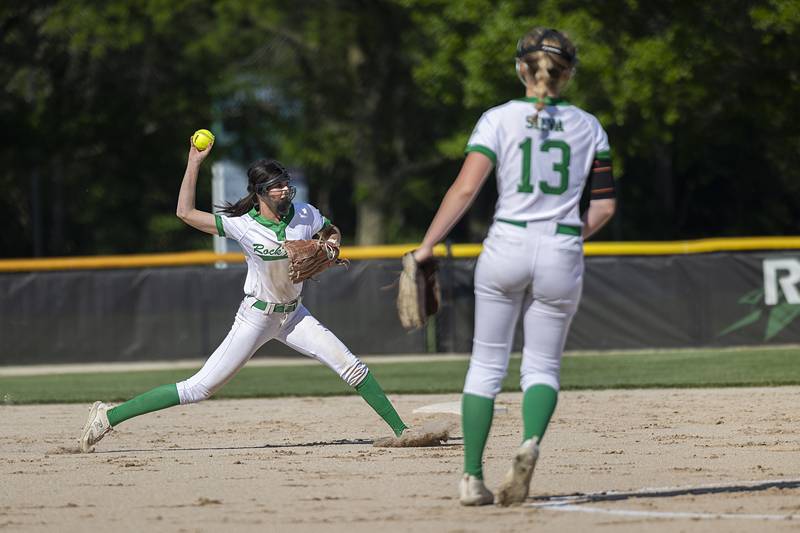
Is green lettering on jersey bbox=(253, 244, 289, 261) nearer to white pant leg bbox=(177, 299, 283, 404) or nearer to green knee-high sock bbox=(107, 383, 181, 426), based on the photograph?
white pant leg bbox=(177, 299, 283, 404)

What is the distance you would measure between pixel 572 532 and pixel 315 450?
3.34 meters

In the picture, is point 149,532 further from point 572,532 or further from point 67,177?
point 67,177

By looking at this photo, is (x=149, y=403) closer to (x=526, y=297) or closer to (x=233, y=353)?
(x=233, y=353)

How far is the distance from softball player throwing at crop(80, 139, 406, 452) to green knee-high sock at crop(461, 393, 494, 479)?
225 cm

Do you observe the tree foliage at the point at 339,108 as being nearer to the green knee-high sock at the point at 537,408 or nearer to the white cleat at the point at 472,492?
the green knee-high sock at the point at 537,408

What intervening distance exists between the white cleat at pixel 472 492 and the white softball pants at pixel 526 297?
0.37 metres

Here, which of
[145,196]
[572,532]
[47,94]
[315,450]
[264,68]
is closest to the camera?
[572,532]

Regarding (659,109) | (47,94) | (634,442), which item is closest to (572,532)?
(634,442)

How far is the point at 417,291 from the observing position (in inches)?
235

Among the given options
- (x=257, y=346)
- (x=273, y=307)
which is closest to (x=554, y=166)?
(x=273, y=307)

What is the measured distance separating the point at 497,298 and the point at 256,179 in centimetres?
266

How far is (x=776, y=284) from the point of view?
58.2 ft

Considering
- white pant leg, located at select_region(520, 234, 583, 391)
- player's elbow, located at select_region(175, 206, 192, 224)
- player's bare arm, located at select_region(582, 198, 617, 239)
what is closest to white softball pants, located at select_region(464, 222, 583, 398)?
white pant leg, located at select_region(520, 234, 583, 391)

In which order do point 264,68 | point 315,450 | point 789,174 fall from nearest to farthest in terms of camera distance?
1. point 315,450
2. point 789,174
3. point 264,68
